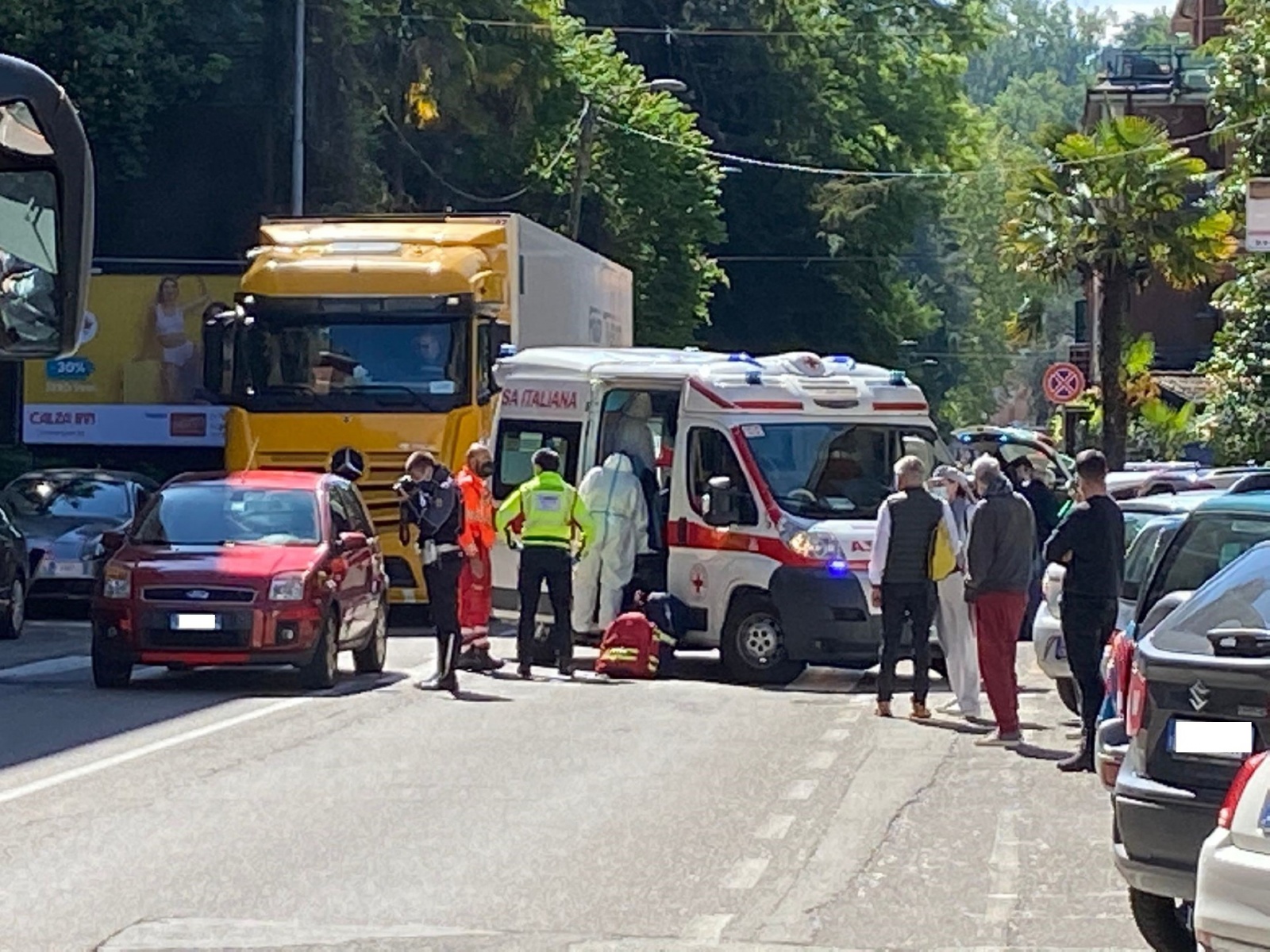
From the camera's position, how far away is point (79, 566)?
25.2 metres

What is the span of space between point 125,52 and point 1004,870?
27.5 m

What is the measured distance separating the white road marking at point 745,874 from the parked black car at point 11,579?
42.4 ft

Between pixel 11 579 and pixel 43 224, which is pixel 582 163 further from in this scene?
pixel 43 224

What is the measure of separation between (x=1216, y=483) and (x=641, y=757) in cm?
1253

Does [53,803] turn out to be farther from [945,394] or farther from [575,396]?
[945,394]

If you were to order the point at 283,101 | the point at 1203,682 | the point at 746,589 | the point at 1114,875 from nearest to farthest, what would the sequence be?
the point at 1203,682 < the point at 1114,875 < the point at 746,589 < the point at 283,101

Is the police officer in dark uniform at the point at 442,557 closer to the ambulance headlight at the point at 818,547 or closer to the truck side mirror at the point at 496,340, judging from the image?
the ambulance headlight at the point at 818,547

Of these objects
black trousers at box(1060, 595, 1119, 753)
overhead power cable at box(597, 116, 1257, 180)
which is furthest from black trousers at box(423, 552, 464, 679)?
overhead power cable at box(597, 116, 1257, 180)

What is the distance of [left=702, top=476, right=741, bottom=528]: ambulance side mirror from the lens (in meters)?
19.3

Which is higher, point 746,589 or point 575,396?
point 575,396

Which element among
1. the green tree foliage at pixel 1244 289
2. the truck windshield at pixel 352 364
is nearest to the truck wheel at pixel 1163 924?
the truck windshield at pixel 352 364

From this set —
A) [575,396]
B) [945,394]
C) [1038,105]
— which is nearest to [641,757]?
[575,396]

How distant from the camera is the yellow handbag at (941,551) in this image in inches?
648

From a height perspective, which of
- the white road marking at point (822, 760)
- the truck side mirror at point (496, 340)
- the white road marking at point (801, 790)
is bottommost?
the white road marking at point (822, 760)
